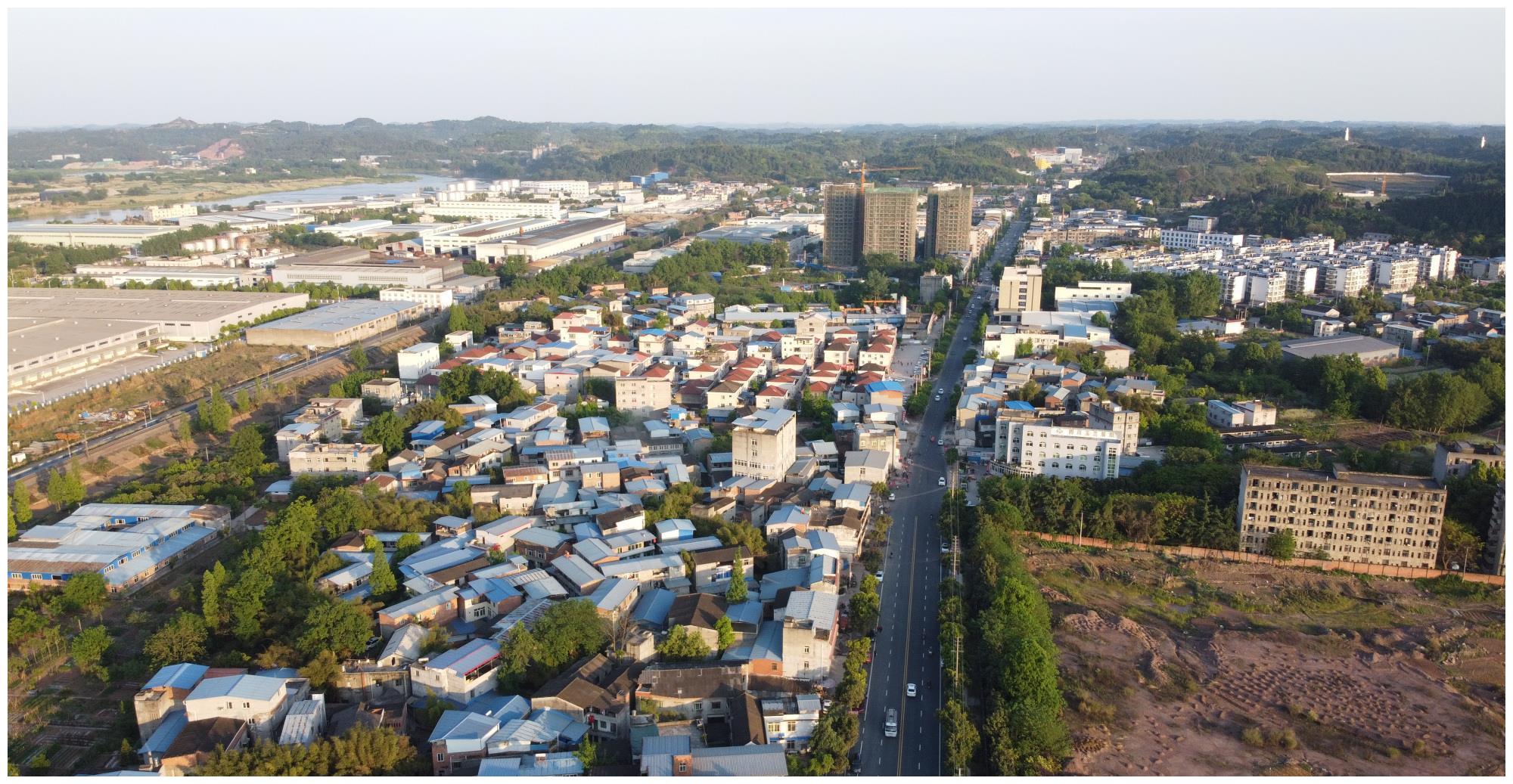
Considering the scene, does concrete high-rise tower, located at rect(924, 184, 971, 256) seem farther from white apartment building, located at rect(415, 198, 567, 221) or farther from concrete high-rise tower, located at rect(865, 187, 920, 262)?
white apartment building, located at rect(415, 198, 567, 221)

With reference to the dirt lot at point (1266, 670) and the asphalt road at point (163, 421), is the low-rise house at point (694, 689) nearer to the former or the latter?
the dirt lot at point (1266, 670)

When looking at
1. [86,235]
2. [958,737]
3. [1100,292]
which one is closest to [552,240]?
[86,235]

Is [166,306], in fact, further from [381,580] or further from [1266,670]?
[1266,670]

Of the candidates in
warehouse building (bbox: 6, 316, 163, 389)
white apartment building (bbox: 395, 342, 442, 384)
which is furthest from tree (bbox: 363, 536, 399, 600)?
warehouse building (bbox: 6, 316, 163, 389)

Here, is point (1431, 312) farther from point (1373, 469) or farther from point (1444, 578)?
point (1444, 578)

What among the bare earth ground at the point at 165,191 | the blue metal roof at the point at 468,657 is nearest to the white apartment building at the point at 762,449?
the blue metal roof at the point at 468,657

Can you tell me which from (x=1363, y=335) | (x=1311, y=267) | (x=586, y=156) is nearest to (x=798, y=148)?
(x=586, y=156)
